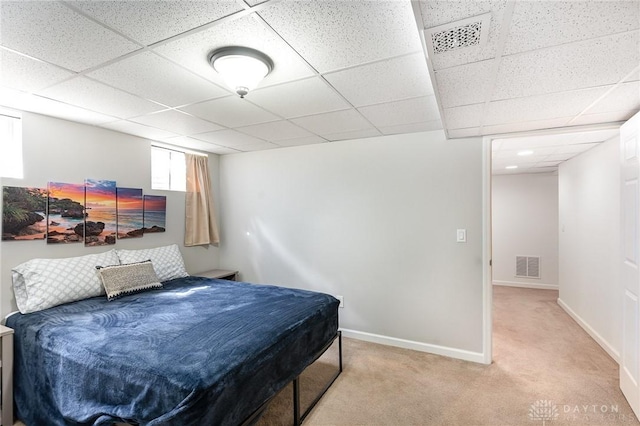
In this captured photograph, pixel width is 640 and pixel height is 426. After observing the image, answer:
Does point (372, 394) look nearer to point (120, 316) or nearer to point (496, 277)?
point (120, 316)

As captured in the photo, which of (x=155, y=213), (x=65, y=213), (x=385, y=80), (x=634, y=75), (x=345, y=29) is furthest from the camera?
(x=155, y=213)

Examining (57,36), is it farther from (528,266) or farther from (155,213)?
(528,266)

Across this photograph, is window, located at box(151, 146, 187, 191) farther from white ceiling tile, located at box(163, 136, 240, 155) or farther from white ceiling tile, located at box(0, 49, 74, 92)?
white ceiling tile, located at box(0, 49, 74, 92)

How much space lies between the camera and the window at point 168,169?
3.74 m

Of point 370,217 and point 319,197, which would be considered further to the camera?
point 319,197

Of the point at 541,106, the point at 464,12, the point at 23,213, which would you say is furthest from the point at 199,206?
the point at 541,106

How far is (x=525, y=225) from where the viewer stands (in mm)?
5965

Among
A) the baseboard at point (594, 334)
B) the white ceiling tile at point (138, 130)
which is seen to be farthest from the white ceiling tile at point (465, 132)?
the white ceiling tile at point (138, 130)

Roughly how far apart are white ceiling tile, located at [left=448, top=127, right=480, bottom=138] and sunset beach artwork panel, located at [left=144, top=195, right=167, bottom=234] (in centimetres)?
335

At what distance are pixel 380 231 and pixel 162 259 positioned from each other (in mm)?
2491

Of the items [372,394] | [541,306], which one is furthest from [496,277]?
[372,394]

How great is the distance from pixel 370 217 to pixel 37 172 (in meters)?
3.20

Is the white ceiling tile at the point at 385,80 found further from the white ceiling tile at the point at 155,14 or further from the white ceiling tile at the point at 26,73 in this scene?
the white ceiling tile at the point at 26,73

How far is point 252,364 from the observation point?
1652 mm
